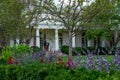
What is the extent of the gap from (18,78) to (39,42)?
3762cm

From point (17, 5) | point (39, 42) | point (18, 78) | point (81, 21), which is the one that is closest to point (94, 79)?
point (18, 78)

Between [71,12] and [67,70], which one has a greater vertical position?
[71,12]

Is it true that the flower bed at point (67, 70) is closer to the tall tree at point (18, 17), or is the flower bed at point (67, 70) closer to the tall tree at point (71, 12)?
the tall tree at point (71, 12)

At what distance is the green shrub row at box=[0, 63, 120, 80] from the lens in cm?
608

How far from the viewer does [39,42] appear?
45312 mm

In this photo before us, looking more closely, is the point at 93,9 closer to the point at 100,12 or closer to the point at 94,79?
the point at 100,12

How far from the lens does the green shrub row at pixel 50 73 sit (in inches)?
239

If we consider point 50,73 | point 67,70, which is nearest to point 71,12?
point 50,73

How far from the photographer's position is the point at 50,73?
711cm

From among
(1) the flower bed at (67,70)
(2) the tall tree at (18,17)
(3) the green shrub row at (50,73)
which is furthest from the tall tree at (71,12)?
(3) the green shrub row at (50,73)

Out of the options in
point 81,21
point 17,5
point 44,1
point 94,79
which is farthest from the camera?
point 17,5

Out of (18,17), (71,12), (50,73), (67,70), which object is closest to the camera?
(67,70)

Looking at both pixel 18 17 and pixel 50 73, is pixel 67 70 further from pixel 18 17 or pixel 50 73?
pixel 18 17

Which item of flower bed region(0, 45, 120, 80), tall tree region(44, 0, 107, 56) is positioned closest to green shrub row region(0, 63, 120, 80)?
flower bed region(0, 45, 120, 80)
